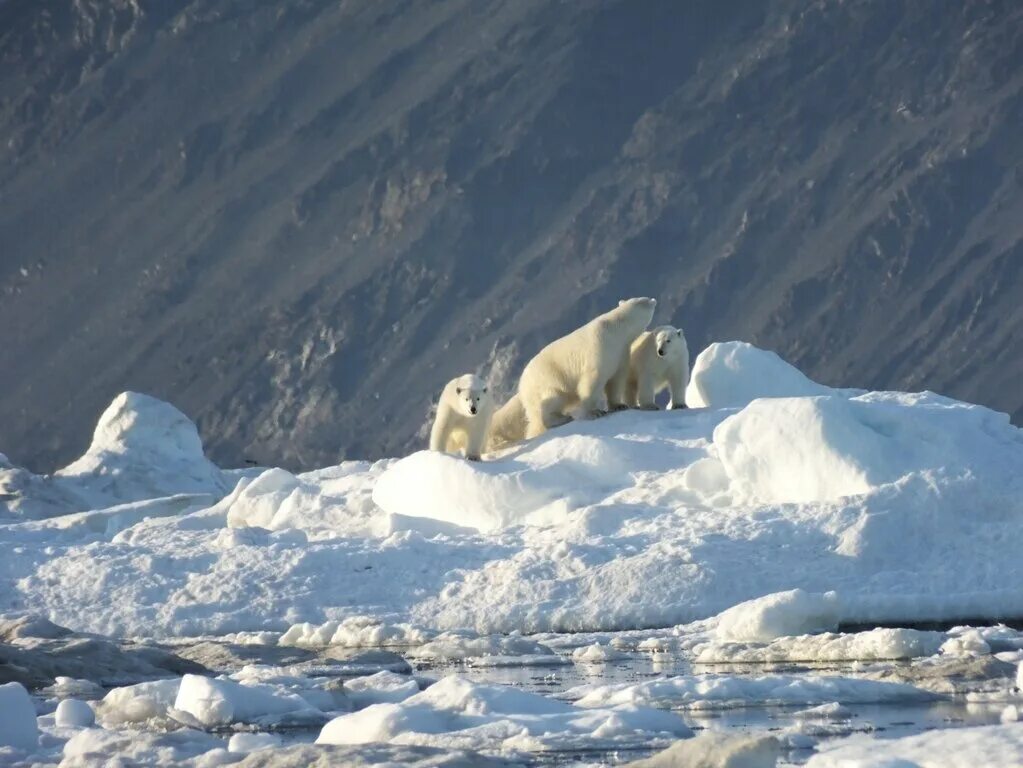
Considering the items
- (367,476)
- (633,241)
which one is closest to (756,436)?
(367,476)

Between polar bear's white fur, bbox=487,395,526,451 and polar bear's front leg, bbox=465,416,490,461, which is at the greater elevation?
polar bear's white fur, bbox=487,395,526,451

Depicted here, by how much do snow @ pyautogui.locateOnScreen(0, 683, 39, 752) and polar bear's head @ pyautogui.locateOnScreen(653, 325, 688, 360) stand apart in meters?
11.3

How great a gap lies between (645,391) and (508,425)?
157cm

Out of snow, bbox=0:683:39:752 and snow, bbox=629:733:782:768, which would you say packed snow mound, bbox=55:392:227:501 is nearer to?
snow, bbox=0:683:39:752

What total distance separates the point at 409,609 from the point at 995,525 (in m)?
5.00

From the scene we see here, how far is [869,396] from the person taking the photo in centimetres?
2006

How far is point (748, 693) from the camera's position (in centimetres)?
972

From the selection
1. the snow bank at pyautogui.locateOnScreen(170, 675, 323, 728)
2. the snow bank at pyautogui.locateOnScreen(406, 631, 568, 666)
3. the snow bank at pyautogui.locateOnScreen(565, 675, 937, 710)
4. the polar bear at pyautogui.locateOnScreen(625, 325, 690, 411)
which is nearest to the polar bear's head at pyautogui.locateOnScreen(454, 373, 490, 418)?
the polar bear at pyautogui.locateOnScreen(625, 325, 690, 411)

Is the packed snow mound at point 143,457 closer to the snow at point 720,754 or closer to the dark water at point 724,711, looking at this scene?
the dark water at point 724,711

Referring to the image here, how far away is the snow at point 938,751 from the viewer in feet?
22.7

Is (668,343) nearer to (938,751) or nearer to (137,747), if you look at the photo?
(137,747)

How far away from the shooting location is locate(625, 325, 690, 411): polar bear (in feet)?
63.0

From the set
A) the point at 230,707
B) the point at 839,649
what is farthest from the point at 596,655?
the point at 230,707

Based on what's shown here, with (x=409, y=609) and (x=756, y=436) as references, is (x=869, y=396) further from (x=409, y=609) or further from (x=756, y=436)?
(x=409, y=609)
